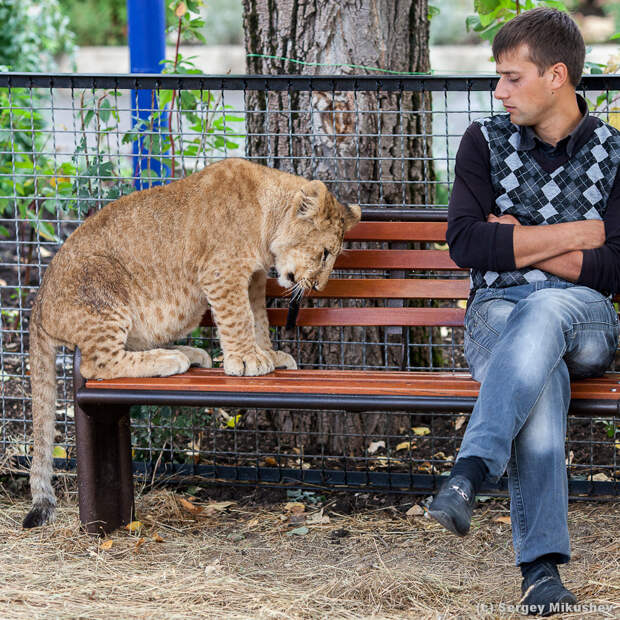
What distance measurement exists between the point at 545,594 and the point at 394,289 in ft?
5.25

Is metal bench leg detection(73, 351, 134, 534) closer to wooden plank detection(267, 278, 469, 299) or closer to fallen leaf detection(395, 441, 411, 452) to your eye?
wooden plank detection(267, 278, 469, 299)

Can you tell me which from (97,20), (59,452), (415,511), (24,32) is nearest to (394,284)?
(415,511)

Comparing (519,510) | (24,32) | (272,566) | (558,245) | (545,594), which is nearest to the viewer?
(545,594)

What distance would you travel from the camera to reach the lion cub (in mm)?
3889

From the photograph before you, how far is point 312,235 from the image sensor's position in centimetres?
397

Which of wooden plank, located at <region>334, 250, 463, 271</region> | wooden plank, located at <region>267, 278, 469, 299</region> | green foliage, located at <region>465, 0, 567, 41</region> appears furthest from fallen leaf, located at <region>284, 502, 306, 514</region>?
green foliage, located at <region>465, 0, 567, 41</region>

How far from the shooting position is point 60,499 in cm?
441

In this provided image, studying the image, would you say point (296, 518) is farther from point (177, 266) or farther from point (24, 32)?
point (24, 32)

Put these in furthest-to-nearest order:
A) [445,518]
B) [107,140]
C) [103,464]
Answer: [107,140] < [103,464] < [445,518]

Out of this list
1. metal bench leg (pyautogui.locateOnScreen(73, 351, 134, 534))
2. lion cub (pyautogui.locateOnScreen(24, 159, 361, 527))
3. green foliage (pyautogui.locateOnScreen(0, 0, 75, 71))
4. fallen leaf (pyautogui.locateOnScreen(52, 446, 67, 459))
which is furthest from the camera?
green foliage (pyautogui.locateOnScreen(0, 0, 75, 71))

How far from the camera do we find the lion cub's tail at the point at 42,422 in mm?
3947

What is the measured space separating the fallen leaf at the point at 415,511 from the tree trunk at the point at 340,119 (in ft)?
1.40

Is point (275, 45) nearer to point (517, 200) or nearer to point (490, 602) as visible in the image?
point (517, 200)

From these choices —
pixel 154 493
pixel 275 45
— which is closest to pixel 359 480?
pixel 154 493
